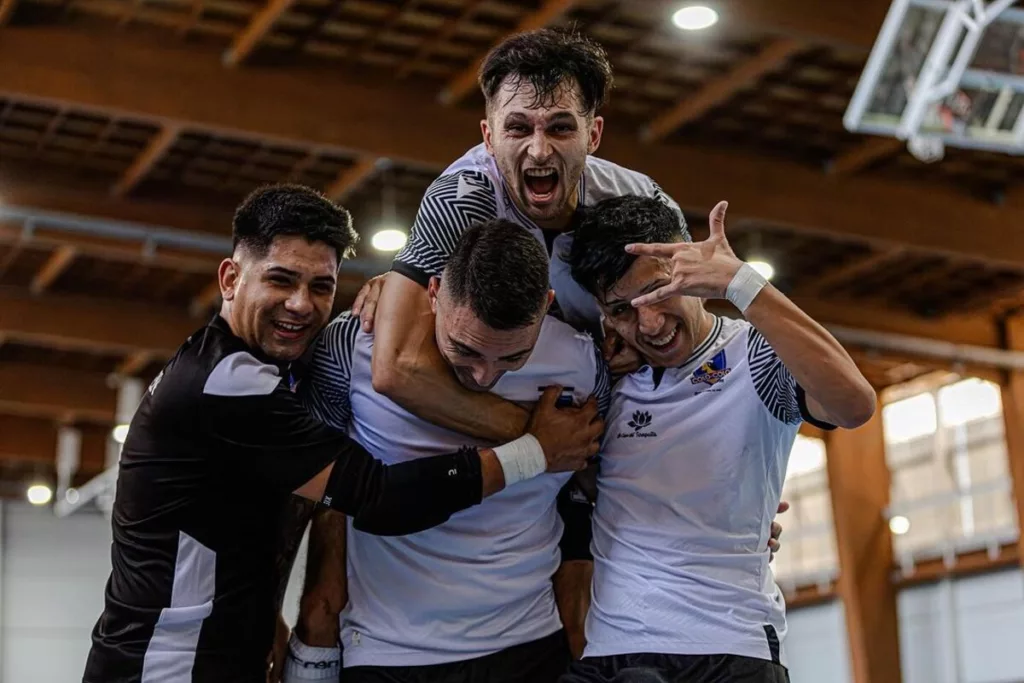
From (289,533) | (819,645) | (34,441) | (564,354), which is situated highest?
(34,441)

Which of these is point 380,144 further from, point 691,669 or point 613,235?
point 691,669

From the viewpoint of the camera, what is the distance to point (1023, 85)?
9.61m

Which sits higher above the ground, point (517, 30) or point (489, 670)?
point (517, 30)

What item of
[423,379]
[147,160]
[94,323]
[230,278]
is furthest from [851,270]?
[423,379]

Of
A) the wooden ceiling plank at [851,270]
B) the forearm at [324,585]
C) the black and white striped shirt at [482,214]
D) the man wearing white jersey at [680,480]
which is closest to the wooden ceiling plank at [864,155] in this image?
the wooden ceiling plank at [851,270]

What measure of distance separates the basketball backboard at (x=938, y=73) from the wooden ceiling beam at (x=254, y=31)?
167 inches

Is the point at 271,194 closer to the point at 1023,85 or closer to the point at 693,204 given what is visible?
the point at 1023,85

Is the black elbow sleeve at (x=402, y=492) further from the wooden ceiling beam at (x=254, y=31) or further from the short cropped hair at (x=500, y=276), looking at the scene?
the wooden ceiling beam at (x=254, y=31)

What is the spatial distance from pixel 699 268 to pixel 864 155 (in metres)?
10.5

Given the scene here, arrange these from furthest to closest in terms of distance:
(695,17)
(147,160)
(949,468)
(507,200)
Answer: (949,468) < (147,160) < (695,17) < (507,200)

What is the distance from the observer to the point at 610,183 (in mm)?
4977

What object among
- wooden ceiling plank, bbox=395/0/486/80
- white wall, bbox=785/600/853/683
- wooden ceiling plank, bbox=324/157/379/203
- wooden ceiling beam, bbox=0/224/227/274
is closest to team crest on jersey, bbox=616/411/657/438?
wooden ceiling plank, bbox=395/0/486/80

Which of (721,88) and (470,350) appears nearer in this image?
(470,350)

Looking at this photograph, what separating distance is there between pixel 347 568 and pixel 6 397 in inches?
679
